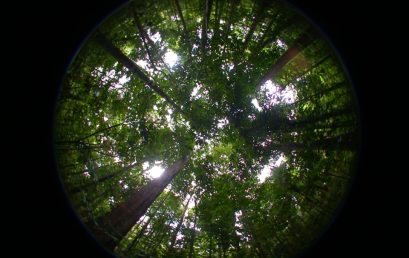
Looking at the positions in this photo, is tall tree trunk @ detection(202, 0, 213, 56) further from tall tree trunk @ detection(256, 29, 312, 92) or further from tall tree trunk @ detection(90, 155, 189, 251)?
tall tree trunk @ detection(90, 155, 189, 251)

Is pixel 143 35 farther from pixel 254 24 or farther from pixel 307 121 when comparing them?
pixel 307 121

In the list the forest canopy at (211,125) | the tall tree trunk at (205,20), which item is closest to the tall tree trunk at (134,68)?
the forest canopy at (211,125)

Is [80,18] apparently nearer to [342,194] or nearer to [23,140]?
[23,140]

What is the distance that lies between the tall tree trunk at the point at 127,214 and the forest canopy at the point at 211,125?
0.04 metres

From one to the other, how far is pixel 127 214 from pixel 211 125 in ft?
10.5

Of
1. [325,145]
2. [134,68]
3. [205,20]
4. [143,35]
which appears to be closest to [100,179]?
[134,68]

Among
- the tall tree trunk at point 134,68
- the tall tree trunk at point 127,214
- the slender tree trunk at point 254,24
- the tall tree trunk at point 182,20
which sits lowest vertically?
the tall tree trunk at point 127,214

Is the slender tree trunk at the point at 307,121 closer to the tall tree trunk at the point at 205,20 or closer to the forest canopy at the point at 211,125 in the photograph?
the forest canopy at the point at 211,125

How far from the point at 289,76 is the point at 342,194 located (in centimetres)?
491

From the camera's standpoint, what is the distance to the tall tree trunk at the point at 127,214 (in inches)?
200

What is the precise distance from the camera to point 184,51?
7539mm

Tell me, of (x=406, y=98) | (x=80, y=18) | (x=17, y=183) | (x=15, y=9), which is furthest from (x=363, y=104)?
(x=17, y=183)

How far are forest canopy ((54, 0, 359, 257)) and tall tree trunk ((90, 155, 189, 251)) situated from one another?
4 cm

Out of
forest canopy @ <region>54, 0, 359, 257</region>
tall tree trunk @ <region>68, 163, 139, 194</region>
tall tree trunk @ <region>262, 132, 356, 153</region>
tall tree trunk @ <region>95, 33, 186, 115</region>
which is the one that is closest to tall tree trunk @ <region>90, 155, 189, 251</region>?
forest canopy @ <region>54, 0, 359, 257</region>
